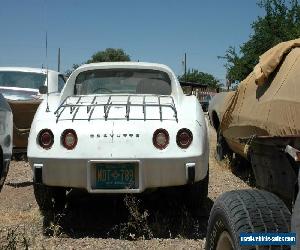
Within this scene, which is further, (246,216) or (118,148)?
(118,148)

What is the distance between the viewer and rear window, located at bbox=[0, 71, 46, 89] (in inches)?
373

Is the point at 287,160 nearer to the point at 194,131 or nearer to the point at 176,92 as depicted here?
the point at 194,131

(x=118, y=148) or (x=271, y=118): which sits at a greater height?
(x=271, y=118)

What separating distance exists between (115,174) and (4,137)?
3.09ft

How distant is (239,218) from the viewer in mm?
2262

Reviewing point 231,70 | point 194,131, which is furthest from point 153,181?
point 231,70

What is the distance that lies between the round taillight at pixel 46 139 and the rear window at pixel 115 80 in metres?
1.32

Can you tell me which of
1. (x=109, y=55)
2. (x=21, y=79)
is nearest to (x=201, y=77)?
(x=109, y=55)

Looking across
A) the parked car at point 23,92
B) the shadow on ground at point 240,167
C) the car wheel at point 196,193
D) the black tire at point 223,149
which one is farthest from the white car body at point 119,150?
the black tire at point 223,149

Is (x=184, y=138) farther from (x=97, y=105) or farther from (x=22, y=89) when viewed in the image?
(x=22, y=89)

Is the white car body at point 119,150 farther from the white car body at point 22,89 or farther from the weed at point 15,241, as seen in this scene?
the white car body at point 22,89

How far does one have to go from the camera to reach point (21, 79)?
9.61 metres

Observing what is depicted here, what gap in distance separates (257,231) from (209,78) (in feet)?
272

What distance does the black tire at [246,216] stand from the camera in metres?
2.17
